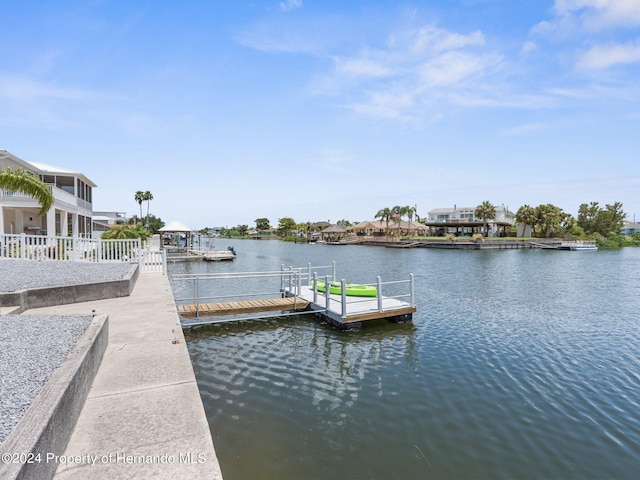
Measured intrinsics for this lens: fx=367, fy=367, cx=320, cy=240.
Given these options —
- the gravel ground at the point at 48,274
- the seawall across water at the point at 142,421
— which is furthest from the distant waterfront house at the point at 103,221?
the seawall across water at the point at 142,421

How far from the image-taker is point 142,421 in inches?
153

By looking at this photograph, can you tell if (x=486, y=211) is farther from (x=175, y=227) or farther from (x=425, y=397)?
(x=425, y=397)

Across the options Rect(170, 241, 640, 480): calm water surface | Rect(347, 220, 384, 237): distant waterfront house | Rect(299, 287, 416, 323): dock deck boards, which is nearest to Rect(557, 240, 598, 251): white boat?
Rect(347, 220, 384, 237): distant waterfront house

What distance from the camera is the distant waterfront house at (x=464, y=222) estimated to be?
307 ft

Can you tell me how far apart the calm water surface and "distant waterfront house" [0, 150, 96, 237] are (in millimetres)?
19138

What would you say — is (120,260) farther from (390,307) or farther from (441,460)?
(441,460)

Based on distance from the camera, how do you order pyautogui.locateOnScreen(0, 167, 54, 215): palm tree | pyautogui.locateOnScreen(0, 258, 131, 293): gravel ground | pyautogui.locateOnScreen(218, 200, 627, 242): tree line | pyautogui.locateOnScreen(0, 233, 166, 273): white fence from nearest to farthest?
pyautogui.locateOnScreen(0, 258, 131, 293): gravel ground < pyautogui.locateOnScreen(0, 233, 166, 273): white fence < pyautogui.locateOnScreen(0, 167, 54, 215): palm tree < pyautogui.locateOnScreen(218, 200, 627, 242): tree line

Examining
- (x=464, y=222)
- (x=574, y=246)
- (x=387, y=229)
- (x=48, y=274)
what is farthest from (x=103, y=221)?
(x=574, y=246)

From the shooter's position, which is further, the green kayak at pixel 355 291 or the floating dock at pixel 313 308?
the green kayak at pixel 355 291

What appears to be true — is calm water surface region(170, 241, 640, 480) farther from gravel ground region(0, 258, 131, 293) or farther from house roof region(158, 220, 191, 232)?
house roof region(158, 220, 191, 232)

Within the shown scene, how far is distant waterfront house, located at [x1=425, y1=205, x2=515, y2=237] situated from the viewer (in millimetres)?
93562

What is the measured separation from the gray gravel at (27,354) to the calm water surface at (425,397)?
2862 millimetres

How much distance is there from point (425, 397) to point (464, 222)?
301 ft

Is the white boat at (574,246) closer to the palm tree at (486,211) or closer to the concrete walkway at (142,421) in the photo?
the palm tree at (486,211)
